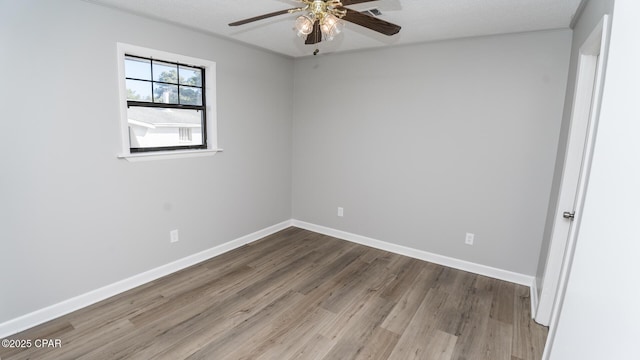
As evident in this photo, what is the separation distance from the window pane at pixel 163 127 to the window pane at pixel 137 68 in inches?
11.2

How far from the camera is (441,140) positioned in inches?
136

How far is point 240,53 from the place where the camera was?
3.65m

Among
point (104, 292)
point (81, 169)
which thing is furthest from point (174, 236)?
point (81, 169)

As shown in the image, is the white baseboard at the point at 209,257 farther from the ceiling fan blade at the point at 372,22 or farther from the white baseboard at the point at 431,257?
the ceiling fan blade at the point at 372,22

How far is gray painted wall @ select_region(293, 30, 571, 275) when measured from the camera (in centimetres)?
297

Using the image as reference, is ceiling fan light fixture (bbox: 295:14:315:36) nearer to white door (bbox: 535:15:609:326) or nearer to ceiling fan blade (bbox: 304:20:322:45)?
ceiling fan blade (bbox: 304:20:322:45)

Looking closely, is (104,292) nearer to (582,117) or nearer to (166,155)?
(166,155)

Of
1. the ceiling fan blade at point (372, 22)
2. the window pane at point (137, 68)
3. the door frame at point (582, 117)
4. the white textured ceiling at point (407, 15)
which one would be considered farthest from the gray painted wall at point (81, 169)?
the door frame at point (582, 117)

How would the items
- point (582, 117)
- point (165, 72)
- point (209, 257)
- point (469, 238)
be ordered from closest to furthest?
point (582, 117) → point (165, 72) → point (469, 238) → point (209, 257)

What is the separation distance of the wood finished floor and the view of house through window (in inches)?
53.9

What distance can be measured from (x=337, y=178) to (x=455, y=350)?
8.20 feet

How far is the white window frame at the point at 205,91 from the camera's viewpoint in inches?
104

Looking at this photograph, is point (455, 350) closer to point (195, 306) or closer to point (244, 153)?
point (195, 306)

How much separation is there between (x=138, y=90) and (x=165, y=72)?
34 cm
